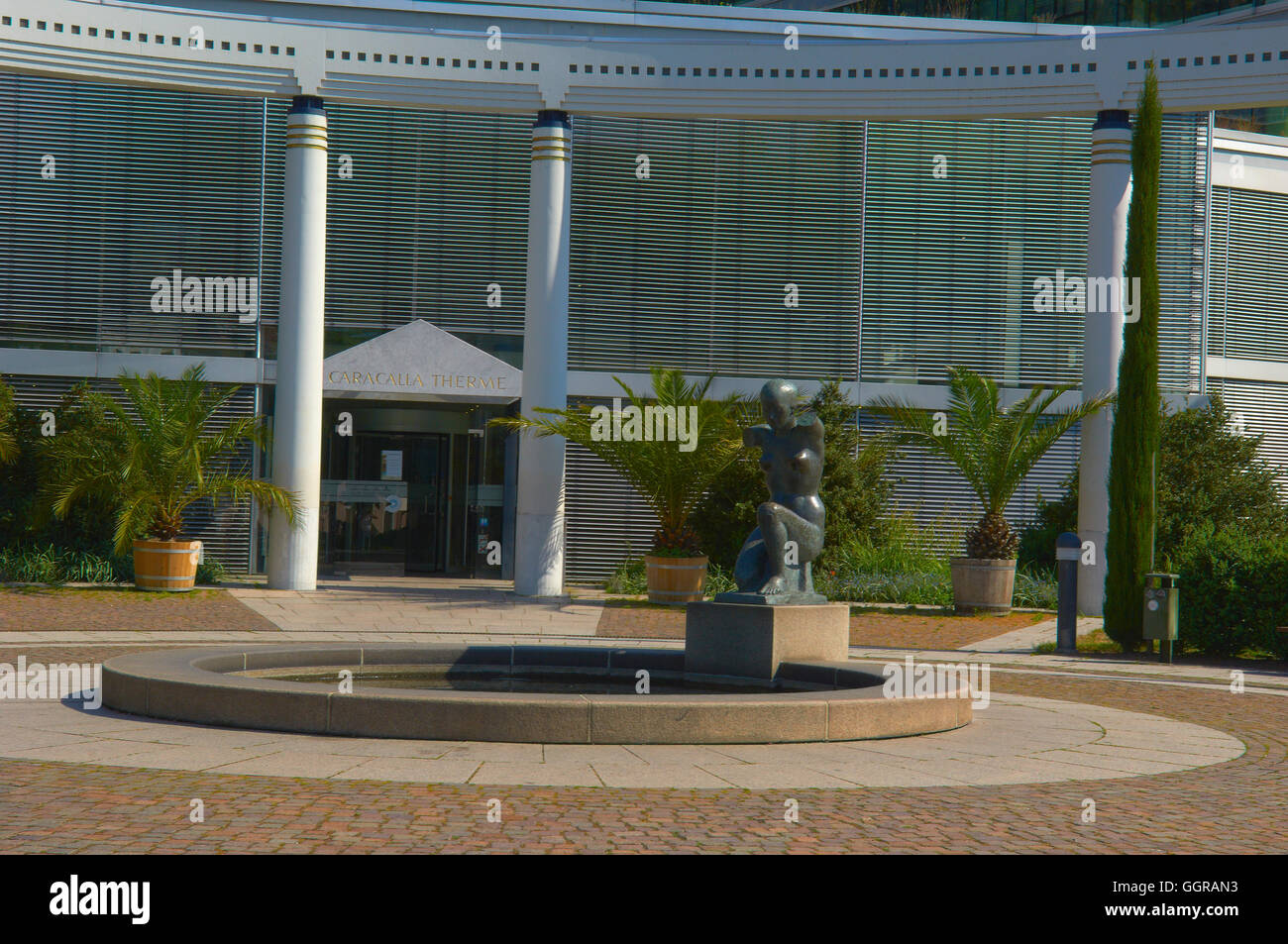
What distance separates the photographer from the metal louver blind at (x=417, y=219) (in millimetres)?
22875

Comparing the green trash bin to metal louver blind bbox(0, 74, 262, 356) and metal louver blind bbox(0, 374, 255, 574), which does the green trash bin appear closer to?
metal louver blind bbox(0, 374, 255, 574)

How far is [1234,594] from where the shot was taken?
51.9 feet

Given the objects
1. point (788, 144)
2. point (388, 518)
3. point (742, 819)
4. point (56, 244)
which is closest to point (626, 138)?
point (788, 144)

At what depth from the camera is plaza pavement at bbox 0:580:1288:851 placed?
6.15 metres

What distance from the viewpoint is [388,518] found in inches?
939

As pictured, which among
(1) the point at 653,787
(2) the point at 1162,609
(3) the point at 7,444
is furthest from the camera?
(3) the point at 7,444

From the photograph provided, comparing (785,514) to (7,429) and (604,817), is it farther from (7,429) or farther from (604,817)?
(7,429)

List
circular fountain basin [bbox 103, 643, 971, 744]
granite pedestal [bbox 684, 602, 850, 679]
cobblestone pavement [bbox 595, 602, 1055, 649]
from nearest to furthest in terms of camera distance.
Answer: circular fountain basin [bbox 103, 643, 971, 744] < granite pedestal [bbox 684, 602, 850, 679] < cobblestone pavement [bbox 595, 602, 1055, 649]

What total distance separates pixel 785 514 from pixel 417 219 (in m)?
13.5

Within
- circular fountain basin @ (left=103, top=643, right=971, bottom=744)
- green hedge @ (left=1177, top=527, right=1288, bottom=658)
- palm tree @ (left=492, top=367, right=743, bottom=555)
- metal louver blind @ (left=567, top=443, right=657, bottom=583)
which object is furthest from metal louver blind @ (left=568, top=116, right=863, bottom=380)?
circular fountain basin @ (left=103, top=643, right=971, bottom=744)

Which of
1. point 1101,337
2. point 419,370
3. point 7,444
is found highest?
point 1101,337

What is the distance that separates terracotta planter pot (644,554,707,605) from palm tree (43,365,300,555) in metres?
5.22

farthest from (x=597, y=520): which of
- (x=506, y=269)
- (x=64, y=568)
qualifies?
(x=64, y=568)
